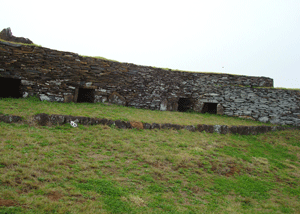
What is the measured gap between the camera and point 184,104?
55.2ft

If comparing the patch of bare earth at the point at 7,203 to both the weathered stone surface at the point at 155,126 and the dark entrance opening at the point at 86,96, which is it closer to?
the weathered stone surface at the point at 155,126

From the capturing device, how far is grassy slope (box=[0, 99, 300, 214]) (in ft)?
14.6

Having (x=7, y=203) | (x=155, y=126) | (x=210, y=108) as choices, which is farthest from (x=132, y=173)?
(x=210, y=108)

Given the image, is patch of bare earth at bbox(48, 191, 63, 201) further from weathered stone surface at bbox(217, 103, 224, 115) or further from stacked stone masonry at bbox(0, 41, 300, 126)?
weathered stone surface at bbox(217, 103, 224, 115)

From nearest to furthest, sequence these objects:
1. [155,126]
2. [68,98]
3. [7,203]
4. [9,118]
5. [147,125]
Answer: [7,203] → [9,118] → [147,125] → [155,126] → [68,98]

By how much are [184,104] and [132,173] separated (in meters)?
11.5

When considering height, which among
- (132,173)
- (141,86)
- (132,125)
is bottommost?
(132,173)

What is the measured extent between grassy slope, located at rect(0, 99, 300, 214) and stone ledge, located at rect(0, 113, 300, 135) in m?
0.35

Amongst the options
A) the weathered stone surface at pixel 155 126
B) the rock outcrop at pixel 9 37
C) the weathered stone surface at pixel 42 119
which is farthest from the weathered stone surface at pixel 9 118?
the rock outcrop at pixel 9 37

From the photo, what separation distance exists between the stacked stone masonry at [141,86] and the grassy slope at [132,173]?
7.06ft

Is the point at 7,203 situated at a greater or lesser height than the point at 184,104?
lesser

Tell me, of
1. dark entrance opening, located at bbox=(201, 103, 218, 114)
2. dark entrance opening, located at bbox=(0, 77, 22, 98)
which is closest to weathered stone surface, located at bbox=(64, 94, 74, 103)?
dark entrance opening, located at bbox=(0, 77, 22, 98)

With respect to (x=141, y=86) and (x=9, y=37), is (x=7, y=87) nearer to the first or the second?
(x=9, y=37)

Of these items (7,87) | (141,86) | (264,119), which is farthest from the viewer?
(264,119)
